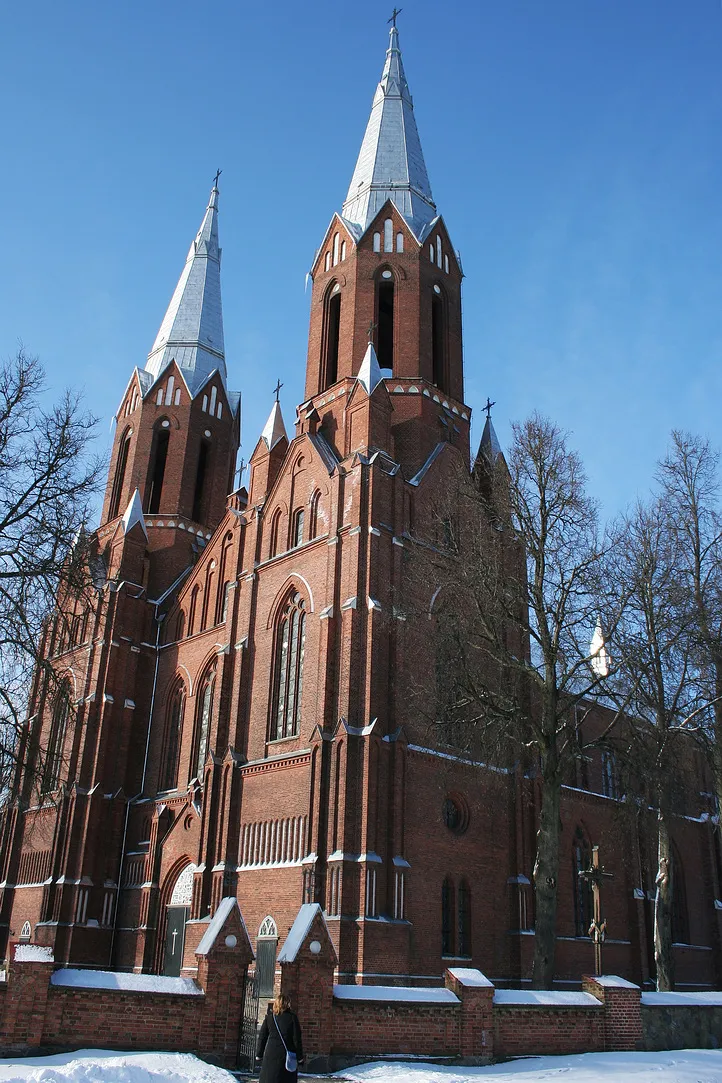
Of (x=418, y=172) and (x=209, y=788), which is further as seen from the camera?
(x=418, y=172)

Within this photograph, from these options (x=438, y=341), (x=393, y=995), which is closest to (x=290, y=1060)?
(x=393, y=995)

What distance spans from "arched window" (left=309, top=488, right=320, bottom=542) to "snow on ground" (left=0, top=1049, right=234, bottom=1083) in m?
16.5

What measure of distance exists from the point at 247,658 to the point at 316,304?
14.0 metres

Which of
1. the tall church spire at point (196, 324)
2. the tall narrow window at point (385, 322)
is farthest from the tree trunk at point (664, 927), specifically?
the tall church spire at point (196, 324)

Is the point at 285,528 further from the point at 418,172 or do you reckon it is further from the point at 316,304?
the point at 418,172

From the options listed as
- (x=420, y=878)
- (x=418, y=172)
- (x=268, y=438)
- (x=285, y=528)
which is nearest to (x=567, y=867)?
(x=420, y=878)

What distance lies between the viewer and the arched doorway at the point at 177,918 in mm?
26031

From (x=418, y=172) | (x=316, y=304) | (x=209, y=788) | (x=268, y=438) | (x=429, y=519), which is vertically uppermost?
(x=418, y=172)

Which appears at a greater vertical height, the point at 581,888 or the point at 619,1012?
the point at 581,888

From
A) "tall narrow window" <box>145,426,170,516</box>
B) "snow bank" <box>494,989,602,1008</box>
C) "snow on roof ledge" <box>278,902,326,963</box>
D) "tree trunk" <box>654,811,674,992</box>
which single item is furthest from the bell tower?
"snow on roof ledge" <box>278,902,326,963</box>

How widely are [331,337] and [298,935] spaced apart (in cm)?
2350

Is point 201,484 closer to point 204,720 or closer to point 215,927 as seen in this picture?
point 204,720

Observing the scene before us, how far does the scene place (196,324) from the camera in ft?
136

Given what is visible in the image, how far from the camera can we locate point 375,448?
86.6ft
